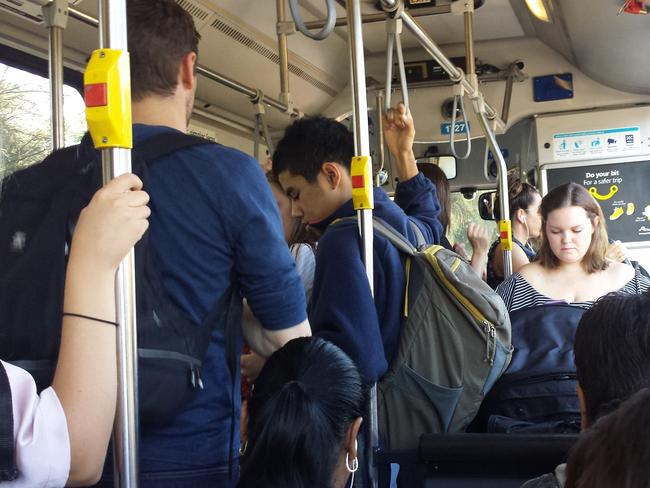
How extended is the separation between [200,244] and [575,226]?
229 centimetres

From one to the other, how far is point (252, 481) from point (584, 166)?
5.40 meters

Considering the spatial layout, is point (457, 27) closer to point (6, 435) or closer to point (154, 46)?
point (154, 46)

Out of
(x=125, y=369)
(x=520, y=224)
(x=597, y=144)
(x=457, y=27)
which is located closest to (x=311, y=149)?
(x=125, y=369)

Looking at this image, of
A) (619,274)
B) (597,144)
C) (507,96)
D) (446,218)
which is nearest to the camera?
(619,274)

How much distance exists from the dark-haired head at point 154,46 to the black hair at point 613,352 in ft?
3.28

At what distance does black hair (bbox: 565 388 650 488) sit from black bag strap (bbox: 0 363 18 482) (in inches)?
26.2

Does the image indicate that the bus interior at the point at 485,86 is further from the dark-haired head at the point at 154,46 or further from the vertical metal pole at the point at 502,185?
the dark-haired head at the point at 154,46

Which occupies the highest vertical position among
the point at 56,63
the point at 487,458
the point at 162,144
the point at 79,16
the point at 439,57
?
the point at 439,57

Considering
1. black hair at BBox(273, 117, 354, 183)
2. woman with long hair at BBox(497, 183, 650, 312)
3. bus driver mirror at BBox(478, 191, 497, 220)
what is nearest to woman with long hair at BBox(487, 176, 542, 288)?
bus driver mirror at BBox(478, 191, 497, 220)

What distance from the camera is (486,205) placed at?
6570 millimetres

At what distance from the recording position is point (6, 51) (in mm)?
3502

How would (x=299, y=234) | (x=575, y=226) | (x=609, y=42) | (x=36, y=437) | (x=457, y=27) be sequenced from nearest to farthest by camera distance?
(x=36, y=437), (x=299, y=234), (x=575, y=226), (x=609, y=42), (x=457, y=27)

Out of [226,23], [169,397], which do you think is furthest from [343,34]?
[169,397]

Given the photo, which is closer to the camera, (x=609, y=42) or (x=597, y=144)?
(x=609, y=42)
